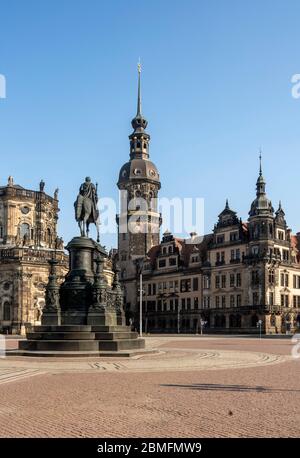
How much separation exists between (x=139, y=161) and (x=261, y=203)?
38.1 metres

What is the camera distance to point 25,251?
252ft

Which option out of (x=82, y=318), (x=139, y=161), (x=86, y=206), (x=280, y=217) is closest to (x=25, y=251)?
(x=280, y=217)

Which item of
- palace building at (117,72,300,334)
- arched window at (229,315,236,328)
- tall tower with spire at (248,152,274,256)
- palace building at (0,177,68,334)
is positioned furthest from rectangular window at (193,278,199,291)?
palace building at (0,177,68,334)

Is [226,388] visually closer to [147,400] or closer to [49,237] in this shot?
[147,400]

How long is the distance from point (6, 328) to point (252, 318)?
31.8 meters

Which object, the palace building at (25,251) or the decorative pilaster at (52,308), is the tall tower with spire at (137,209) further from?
the decorative pilaster at (52,308)

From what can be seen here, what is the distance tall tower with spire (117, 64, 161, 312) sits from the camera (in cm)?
10575

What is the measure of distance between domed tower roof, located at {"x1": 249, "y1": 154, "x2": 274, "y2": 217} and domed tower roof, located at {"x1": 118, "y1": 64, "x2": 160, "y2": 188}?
108ft

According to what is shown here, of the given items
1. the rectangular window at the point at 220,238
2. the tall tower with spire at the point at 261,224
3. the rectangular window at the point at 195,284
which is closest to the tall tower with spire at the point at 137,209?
the rectangular window at the point at 195,284

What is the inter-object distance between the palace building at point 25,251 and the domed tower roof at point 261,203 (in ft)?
88.0

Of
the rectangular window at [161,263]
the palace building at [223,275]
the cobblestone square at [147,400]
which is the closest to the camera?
the cobblestone square at [147,400]

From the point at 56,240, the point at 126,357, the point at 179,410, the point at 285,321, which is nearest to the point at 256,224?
the point at 285,321

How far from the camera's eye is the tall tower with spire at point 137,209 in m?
106
